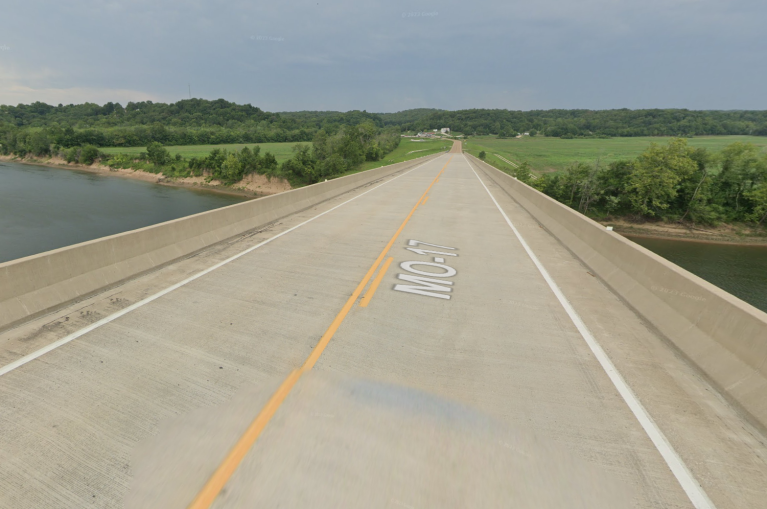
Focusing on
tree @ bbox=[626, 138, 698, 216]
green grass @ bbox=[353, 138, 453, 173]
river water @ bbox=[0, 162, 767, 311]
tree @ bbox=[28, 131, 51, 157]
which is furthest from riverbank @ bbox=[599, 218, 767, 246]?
tree @ bbox=[28, 131, 51, 157]

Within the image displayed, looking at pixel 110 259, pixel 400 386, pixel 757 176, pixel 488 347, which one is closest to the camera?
pixel 400 386

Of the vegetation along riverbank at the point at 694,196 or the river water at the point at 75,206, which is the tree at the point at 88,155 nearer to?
the river water at the point at 75,206

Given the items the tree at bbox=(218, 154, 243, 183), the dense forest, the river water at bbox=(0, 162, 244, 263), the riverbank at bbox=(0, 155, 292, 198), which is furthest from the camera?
the dense forest

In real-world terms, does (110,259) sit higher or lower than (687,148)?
lower

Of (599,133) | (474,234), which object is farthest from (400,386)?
(599,133)

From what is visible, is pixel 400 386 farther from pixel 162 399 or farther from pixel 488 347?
pixel 162 399

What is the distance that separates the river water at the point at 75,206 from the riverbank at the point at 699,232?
2056 inches

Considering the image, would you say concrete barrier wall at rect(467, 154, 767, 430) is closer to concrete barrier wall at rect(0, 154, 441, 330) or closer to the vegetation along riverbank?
concrete barrier wall at rect(0, 154, 441, 330)

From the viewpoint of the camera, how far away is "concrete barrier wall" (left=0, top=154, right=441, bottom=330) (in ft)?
16.8

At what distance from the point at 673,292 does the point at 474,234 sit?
253 inches

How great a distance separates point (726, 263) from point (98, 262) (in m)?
45.8

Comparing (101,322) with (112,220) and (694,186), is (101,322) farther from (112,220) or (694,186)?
(694,186)

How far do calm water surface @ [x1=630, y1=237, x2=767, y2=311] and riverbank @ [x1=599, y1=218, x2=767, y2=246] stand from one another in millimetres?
1137

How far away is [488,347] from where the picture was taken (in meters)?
5.10
